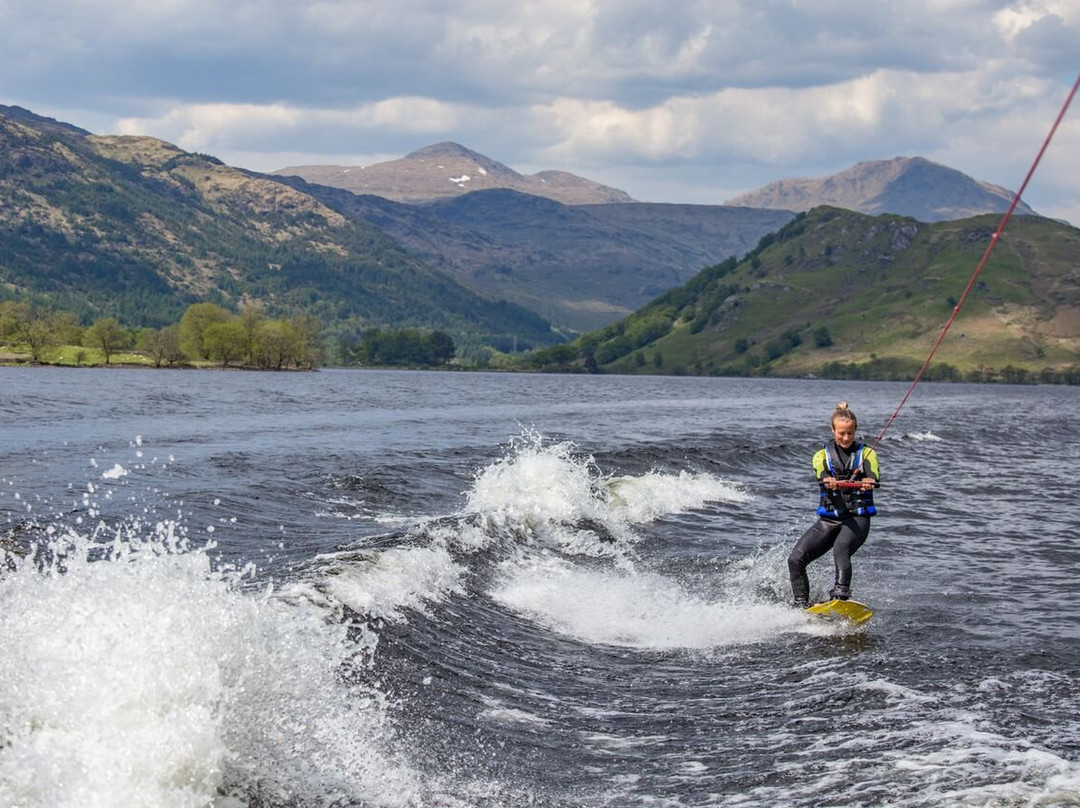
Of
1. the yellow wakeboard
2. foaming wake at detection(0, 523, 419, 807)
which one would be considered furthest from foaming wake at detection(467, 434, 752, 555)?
foaming wake at detection(0, 523, 419, 807)

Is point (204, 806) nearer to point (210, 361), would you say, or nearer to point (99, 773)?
point (99, 773)

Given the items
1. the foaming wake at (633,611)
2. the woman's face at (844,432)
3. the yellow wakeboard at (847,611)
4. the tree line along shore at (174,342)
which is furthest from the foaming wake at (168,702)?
the tree line along shore at (174,342)

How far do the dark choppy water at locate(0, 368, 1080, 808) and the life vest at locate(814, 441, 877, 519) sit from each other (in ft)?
5.62

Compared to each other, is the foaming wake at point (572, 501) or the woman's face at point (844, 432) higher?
the woman's face at point (844, 432)

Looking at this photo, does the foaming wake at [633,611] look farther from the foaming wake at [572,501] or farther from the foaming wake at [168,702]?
the foaming wake at [168,702]

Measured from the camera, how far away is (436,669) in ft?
41.5

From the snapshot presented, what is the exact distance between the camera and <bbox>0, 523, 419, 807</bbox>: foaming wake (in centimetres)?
795

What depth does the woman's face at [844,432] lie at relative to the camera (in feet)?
52.2

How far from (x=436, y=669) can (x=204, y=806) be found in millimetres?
4769

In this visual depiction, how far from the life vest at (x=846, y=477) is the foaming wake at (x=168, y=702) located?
26.3ft

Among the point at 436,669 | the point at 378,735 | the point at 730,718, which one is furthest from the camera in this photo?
the point at 436,669

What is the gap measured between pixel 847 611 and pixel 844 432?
2.68 m

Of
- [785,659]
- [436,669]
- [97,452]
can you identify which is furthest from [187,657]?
[97,452]

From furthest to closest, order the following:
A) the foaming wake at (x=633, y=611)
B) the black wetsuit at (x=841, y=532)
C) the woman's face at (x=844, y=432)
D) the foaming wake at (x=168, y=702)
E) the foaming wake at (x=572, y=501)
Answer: the foaming wake at (x=572, y=501), the black wetsuit at (x=841, y=532), the woman's face at (x=844, y=432), the foaming wake at (x=633, y=611), the foaming wake at (x=168, y=702)
